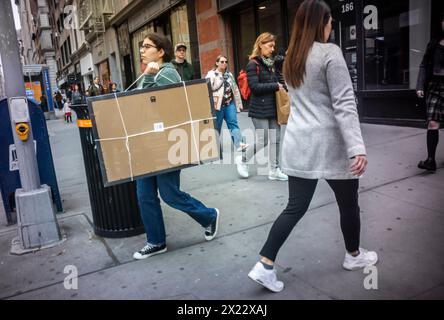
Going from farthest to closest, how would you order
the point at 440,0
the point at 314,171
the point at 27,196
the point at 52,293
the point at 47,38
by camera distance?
1. the point at 47,38
2. the point at 440,0
3. the point at 27,196
4. the point at 52,293
5. the point at 314,171

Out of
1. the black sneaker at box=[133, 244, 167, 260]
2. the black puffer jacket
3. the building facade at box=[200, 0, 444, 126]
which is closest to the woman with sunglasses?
the black puffer jacket

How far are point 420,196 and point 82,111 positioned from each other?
11.9ft

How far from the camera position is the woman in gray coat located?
98.2 inches

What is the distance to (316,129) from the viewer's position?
263cm

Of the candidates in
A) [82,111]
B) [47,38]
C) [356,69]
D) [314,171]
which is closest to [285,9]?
[356,69]

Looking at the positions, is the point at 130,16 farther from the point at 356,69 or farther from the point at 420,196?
the point at 420,196

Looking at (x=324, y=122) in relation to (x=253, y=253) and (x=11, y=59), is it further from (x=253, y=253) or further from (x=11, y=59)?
(x=11, y=59)

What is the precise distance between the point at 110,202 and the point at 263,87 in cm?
237

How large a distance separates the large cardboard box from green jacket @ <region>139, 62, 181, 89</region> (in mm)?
123

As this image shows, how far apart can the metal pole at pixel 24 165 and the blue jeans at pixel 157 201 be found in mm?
1195

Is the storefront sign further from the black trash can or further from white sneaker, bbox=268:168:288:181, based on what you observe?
the black trash can

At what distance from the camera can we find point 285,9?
10.6m

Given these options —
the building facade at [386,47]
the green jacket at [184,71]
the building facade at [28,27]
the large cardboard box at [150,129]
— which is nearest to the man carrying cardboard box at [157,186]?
the large cardboard box at [150,129]

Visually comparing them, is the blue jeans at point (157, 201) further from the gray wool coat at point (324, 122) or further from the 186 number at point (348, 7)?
the 186 number at point (348, 7)
